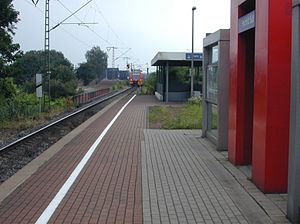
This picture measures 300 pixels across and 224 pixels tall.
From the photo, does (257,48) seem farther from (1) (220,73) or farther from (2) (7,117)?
(2) (7,117)

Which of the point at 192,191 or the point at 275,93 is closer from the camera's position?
the point at 275,93

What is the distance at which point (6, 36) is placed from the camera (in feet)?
110

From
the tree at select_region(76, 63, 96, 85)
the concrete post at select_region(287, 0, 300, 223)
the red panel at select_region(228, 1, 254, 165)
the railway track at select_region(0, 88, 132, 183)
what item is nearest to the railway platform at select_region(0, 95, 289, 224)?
the concrete post at select_region(287, 0, 300, 223)

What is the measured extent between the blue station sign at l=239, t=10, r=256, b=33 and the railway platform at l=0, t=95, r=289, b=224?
271 centimetres

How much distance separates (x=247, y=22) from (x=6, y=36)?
1101 inches

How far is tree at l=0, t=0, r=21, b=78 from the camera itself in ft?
108

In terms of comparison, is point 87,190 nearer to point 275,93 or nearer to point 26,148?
point 275,93

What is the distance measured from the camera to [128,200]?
Answer: 6.86 metres

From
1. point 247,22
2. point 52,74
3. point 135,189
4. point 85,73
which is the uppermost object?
point 85,73

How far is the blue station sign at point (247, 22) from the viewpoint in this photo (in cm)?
821

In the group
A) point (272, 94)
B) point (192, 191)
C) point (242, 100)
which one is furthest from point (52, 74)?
point (272, 94)

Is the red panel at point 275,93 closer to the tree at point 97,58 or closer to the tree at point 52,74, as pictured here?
the tree at point 52,74

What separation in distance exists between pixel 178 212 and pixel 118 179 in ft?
7.63

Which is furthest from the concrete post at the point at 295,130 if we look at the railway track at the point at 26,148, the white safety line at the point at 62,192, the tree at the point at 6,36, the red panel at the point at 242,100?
the tree at the point at 6,36
